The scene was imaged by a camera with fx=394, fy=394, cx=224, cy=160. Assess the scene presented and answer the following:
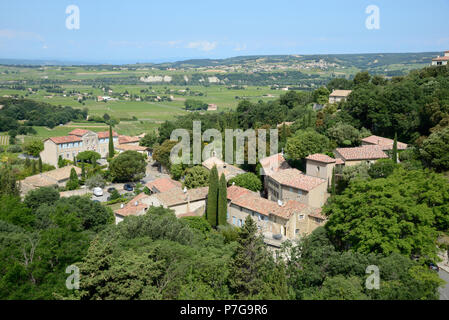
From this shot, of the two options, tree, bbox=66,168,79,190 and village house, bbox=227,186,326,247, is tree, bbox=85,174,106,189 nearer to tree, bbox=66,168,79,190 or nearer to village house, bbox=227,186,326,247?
tree, bbox=66,168,79,190

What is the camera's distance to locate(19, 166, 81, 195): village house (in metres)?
45.5

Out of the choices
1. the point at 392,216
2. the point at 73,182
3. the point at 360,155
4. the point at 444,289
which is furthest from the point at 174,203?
the point at 444,289

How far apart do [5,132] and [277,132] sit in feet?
257

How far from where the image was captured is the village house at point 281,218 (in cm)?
2845

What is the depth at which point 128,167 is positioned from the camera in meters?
47.3

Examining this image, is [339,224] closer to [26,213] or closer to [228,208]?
[228,208]

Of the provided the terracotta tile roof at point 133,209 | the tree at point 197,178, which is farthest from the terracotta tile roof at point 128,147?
the terracotta tile roof at point 133,209

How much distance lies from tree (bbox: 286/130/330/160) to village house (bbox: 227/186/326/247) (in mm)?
6032

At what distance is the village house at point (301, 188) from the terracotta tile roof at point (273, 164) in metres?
3.13

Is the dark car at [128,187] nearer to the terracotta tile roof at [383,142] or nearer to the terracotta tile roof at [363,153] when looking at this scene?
the terracotta tile roof at [363,153]

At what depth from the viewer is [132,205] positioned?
34094mm

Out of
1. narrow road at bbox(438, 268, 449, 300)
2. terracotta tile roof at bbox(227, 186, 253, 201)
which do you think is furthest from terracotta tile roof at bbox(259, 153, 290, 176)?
narrow road at bbox(438, 268, 449, 300)

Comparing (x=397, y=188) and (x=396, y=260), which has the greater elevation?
(x=397, y=188)
